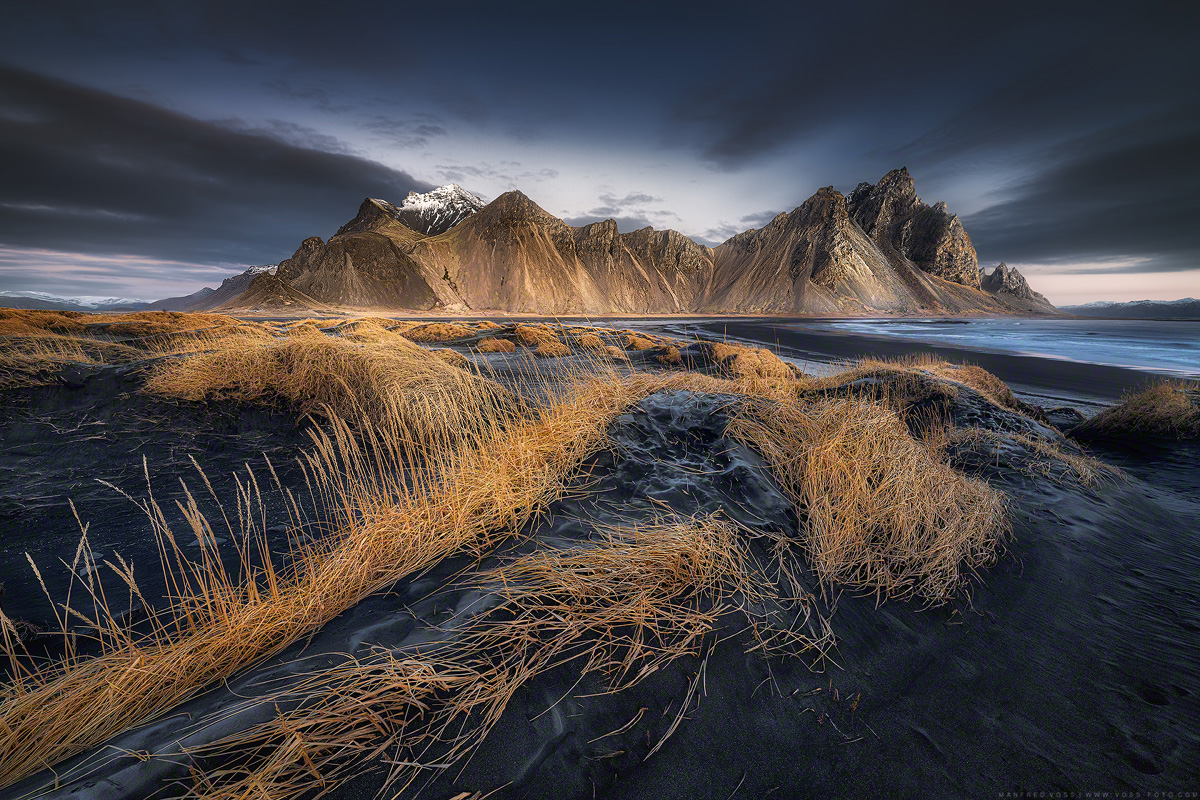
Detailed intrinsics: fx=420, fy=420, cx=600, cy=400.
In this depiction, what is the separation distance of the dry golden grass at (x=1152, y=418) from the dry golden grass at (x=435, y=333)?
→ 20891mm

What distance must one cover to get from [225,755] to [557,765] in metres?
1.06

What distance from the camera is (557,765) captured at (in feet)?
4.77

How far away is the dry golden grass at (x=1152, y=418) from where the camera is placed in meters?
6.59

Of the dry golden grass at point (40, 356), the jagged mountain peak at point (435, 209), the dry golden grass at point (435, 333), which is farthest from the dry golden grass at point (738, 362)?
the jagged mountain peak at point (435, 209)

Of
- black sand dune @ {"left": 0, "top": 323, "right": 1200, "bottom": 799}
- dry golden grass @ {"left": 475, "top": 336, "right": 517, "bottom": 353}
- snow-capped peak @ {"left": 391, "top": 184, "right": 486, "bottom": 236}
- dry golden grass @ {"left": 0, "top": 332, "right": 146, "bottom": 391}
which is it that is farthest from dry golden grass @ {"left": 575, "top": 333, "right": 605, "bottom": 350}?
snow-capped peak @ {"left": 391, "top": 184, "right": 486, "bottom": 236}

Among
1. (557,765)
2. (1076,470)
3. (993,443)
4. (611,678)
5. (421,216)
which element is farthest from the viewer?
(421,216)

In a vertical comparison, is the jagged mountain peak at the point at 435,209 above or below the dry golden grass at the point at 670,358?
above

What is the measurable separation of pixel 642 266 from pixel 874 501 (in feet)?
410

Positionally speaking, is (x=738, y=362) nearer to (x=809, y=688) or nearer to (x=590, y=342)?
(x=590, y=342)

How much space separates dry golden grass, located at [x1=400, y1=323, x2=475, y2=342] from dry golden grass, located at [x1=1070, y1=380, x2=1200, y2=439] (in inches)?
822

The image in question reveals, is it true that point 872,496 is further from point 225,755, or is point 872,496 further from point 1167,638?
point 225,755

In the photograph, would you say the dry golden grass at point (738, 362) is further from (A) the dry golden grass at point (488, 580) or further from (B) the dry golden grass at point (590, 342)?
(A) the dry golden grass at point (488, 580)

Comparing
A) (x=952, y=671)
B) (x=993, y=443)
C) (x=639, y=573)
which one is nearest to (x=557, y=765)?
(x=639, y=573)

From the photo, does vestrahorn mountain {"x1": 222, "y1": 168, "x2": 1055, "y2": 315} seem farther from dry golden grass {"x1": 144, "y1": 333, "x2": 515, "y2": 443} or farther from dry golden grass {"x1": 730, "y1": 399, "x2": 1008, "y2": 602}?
dry golden grass {"x1": 730, "y1": 399, "x2": 1008, "y2": 602}
